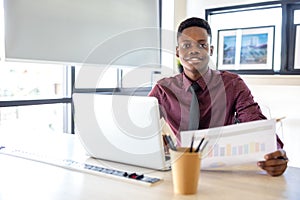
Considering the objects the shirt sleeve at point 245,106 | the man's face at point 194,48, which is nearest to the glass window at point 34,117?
the man's face at point 194,48

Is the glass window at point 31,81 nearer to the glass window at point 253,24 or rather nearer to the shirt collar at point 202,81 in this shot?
the shirt collar at point 202,81

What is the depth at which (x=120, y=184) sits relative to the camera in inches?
37.5

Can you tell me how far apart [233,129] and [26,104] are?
1750 mm

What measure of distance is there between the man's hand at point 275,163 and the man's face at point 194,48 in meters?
0.64

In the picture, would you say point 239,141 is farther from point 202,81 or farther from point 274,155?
point 202,81

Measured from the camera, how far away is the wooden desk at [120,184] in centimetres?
86

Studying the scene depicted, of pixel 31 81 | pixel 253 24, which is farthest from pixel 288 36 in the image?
pixel 31 81

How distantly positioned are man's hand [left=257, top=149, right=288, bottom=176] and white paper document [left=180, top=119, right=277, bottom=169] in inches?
0.8

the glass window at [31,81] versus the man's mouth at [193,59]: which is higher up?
the man's mouth at [193,59]

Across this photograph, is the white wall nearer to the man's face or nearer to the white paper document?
the man's face

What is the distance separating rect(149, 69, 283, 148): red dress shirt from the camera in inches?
62.3

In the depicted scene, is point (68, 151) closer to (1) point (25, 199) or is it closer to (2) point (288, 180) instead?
(1) point (25, 199)

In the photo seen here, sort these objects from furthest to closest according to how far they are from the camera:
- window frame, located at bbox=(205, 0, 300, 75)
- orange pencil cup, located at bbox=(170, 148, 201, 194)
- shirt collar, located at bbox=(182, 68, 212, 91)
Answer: window frame, located at bbox=(205, 0, 300, 75) → shirt collar, located at bbox=(182, 68, 212, 91) → orange pencil cup, located at bbox=(170, 148, 201, 194)

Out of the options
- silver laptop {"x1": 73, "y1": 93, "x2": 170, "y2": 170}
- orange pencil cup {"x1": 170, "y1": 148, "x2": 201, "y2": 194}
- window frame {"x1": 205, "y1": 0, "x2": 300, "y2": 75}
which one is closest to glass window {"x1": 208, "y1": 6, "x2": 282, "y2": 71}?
window frame {"x1": 205, "y1": 0, "x2": 300, "y2": 75}
